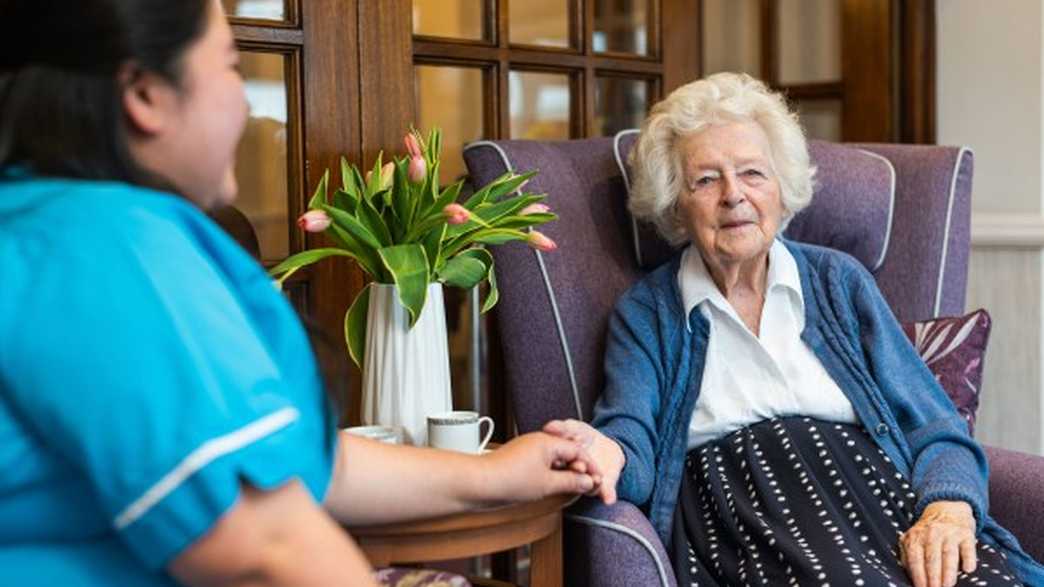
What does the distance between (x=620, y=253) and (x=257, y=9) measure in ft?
2.39

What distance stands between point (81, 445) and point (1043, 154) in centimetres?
270

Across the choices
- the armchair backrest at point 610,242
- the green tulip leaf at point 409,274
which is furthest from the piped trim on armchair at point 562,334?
the green tulip leaf at point 409,274

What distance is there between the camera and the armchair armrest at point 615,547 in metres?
1.73

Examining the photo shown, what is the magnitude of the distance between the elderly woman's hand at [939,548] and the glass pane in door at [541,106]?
127 cm

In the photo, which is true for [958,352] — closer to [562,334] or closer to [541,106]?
[562,334]

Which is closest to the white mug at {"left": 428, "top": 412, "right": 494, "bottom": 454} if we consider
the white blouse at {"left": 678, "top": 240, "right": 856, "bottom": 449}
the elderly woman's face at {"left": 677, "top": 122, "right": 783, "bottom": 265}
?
the white blouse at {"left": 678, "top": 240, "right": 856, "bottom": 449}

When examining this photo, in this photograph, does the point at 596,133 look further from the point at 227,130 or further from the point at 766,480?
the point at 227,130

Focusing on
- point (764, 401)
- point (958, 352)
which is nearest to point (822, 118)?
point (958, 352)

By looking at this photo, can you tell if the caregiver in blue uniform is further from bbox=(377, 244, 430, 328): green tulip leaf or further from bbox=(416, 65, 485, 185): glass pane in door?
bbox=(416, 65, 485, 185): glass pane in door

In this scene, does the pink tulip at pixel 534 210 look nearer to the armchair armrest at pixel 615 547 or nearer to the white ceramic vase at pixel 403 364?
the white ceramic vase at pixel 403 364

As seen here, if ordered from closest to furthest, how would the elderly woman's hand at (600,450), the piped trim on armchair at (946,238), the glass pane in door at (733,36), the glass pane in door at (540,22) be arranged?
the elderly woman's hand at (600,450), the piped trim on armchair at (946,238), the glass pane in door at (540,22), the glass pane in door at (733,36)

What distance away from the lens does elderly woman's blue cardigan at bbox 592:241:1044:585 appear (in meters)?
1.89

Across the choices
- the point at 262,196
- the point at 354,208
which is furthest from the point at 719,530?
the point at 262,196

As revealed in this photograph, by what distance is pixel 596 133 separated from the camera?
288 cm
